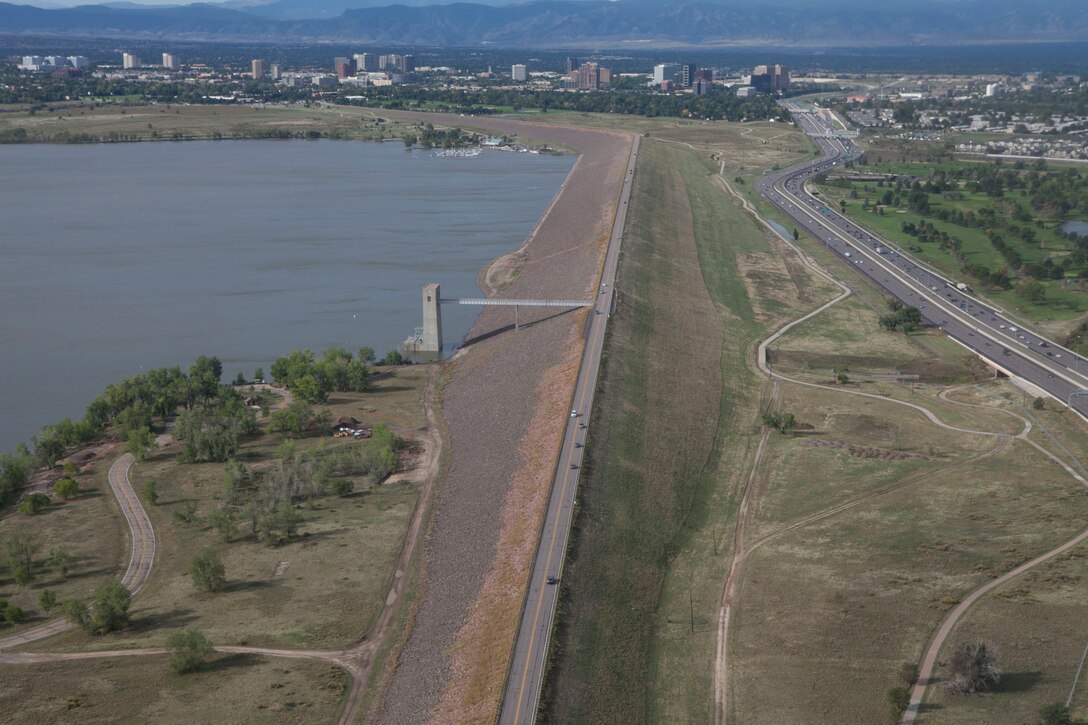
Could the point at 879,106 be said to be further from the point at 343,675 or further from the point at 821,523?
the point at 343,675

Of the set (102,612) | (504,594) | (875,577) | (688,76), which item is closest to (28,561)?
(102,612)

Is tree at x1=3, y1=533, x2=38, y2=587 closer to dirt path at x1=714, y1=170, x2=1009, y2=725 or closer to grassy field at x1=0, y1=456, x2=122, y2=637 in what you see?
grassy field at x1=0, y1=456, x2=122, y2=637

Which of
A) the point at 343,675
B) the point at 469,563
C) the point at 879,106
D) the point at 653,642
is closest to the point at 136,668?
the point at 343,675

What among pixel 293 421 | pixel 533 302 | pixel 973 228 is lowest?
pixel 293 421

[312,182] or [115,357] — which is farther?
[312,182]

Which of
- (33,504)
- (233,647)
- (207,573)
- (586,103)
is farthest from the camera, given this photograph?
(586,103)

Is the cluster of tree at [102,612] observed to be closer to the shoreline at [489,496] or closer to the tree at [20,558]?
the tree at [20,558]

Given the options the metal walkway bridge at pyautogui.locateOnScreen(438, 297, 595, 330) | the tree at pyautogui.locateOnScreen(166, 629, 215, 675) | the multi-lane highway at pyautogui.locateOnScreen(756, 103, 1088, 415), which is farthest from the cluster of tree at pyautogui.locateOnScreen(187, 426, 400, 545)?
the multi-lane highway at pyautogui.locateOnScreen(756, 103, 1088, 415)

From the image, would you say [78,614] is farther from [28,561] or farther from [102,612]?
[28,561]
